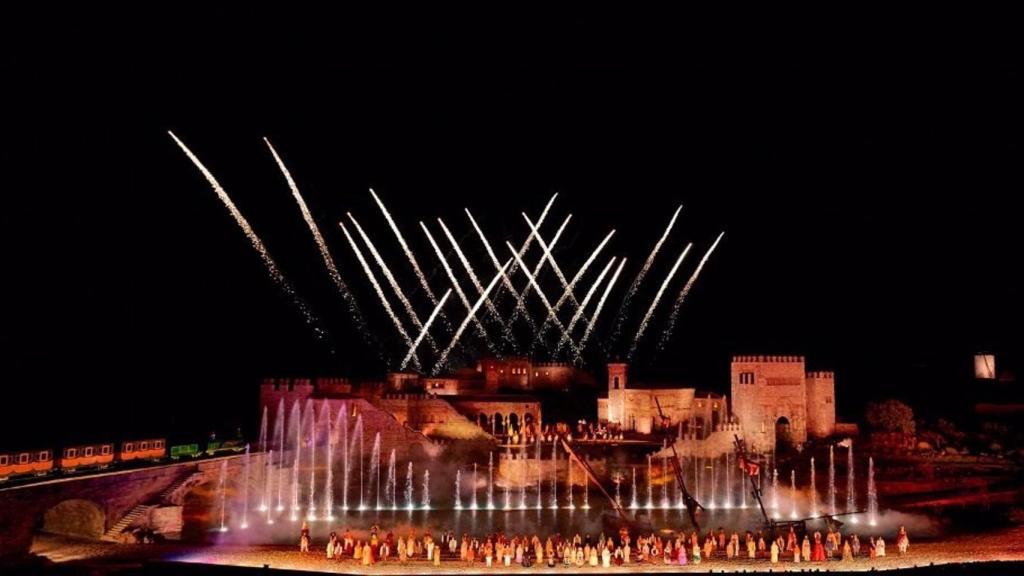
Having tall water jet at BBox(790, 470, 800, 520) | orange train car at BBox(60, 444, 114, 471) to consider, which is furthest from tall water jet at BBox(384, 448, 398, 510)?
tall water jet at BBox(790, 470, 800, 520)

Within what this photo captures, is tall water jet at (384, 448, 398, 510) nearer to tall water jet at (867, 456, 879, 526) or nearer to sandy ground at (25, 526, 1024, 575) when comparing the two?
sandy ground at (25, 526, 1024, 575)

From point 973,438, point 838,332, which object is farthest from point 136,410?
point 838,332

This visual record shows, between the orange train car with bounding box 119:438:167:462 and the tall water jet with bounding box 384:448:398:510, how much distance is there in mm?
9110

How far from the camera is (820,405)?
132ft

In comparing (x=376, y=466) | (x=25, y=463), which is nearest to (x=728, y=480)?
(x=376, y=466)

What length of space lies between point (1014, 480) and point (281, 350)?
162ft

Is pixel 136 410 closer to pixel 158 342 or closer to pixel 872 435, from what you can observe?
pixel 158 342

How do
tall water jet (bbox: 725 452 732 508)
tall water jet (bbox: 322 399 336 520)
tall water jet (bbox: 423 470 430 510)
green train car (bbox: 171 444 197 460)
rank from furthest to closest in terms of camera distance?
tall water jet (bbox: 423 470 430 510)
tall water jet (bbox: 725 452 732 508)
tall water jet (bbox: 322 399 336 520)
green train car (bbox: 171 444 197 460)

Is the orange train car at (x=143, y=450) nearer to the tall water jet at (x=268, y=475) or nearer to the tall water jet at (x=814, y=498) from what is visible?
the tall water jet at (x=268, y=475)

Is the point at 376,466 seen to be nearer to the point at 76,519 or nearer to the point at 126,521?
the point at 126,521

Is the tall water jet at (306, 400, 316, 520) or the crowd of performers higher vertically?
the tall water jet at (306, 400, 316, 520)

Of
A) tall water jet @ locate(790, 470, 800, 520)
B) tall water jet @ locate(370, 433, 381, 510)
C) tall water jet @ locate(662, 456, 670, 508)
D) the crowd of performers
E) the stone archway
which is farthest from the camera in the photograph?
tall water jet @ locate(370, 433, 381, 510)

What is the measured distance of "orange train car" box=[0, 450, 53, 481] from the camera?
2406 cm

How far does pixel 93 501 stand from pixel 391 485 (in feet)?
42.5
